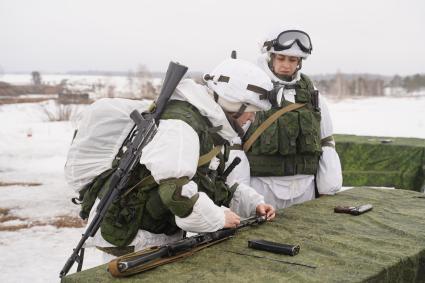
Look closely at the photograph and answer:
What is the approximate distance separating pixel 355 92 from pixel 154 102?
184 ft

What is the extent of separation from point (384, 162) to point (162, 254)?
A: 6.23 metres

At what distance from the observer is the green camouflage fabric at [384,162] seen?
294 inches

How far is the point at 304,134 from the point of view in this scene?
388 cm

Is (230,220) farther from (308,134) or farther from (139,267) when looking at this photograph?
(308,134)

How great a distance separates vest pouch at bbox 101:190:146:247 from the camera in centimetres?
250

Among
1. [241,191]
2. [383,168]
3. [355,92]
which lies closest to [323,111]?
[241,191]

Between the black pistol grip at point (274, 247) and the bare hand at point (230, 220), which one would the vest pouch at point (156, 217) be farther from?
Result: the black pistol grip at point (274, 247)

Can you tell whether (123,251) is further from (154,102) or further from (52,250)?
(52,250)

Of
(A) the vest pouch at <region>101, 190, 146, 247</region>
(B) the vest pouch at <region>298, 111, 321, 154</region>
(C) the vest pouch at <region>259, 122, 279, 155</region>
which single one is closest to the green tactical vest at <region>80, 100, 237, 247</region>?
(A) the vest pouch at <region>101, 190, 146, 247</region>

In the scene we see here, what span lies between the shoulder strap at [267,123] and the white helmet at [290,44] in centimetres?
39

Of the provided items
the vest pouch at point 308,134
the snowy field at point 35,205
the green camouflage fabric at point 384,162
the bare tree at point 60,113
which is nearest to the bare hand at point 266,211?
the vest pouch at point 308,134

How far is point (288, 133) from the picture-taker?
392cm

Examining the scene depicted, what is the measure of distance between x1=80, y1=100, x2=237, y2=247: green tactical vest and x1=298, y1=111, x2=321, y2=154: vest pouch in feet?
4.37

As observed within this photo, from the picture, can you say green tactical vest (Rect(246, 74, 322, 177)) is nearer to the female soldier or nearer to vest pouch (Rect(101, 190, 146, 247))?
the female soldier
